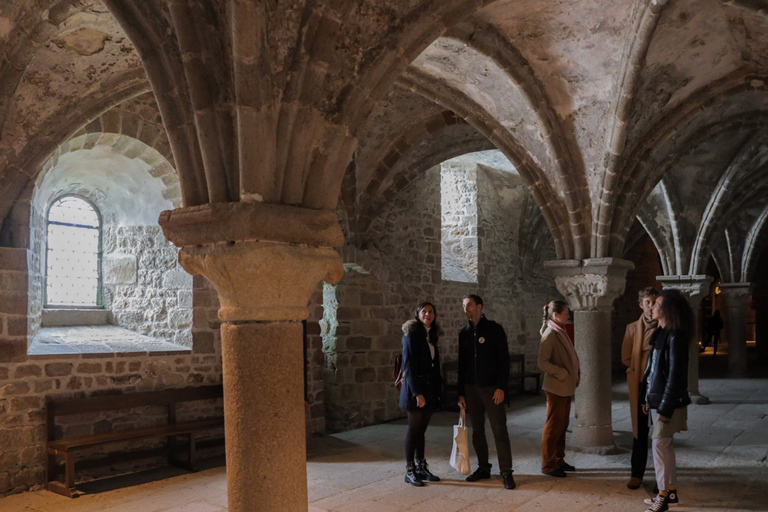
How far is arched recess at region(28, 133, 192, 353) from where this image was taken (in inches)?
242

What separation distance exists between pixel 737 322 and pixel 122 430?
11.3m

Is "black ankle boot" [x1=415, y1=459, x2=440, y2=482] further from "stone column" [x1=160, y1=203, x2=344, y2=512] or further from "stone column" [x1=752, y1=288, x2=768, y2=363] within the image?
"stone column" [x1=752, y1=288, x2=768, y2=363]

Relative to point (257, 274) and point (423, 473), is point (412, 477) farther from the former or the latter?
point (257, 274)

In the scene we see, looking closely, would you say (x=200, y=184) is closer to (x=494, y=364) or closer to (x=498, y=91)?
(x=494, y=364)

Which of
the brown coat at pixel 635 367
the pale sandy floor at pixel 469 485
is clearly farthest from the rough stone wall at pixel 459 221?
the brown coat at pixel 635 367

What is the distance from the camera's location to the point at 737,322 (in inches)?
508

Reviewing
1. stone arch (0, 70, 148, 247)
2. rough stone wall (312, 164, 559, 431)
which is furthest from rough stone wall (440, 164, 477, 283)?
stone arch (0, 70, 148, 247)

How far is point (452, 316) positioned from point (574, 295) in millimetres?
3698

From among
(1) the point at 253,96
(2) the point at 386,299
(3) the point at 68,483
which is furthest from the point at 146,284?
(1) the point at 253,96

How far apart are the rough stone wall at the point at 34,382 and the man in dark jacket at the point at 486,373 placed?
2.80m

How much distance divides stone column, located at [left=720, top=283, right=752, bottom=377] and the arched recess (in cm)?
1055

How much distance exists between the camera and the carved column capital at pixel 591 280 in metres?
6.23

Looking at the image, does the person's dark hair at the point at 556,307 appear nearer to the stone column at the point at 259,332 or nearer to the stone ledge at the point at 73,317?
the stone column at the point at 259,332

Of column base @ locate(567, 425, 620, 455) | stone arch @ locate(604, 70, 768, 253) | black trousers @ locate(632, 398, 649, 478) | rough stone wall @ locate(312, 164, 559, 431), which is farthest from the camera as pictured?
rough stone wall @ locate(312, 164, 559, 431)
